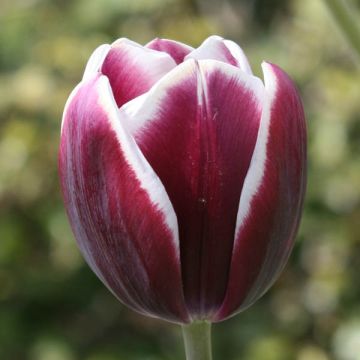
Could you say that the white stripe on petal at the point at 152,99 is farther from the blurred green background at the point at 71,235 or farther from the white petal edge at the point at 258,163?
the blurred green background at the point at 71,235

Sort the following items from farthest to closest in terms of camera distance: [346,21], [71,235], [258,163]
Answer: [71,235], [346,21], [258,163]

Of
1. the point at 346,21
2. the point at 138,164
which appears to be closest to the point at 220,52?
the point at 138,164

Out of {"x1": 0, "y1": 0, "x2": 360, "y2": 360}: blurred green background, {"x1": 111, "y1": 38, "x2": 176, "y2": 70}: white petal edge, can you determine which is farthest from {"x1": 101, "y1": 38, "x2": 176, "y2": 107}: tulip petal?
{"x1": 0, "y1": 0, "x2": 360, "y2": 360}: blurred green background

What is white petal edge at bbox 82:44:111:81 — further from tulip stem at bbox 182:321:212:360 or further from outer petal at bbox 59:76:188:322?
tulip stem at bbox 182:321:212:360

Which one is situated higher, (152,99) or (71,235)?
(152,99)

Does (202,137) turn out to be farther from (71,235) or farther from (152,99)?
(71,235)

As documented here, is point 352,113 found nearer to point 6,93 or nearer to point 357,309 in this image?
point 357,309
